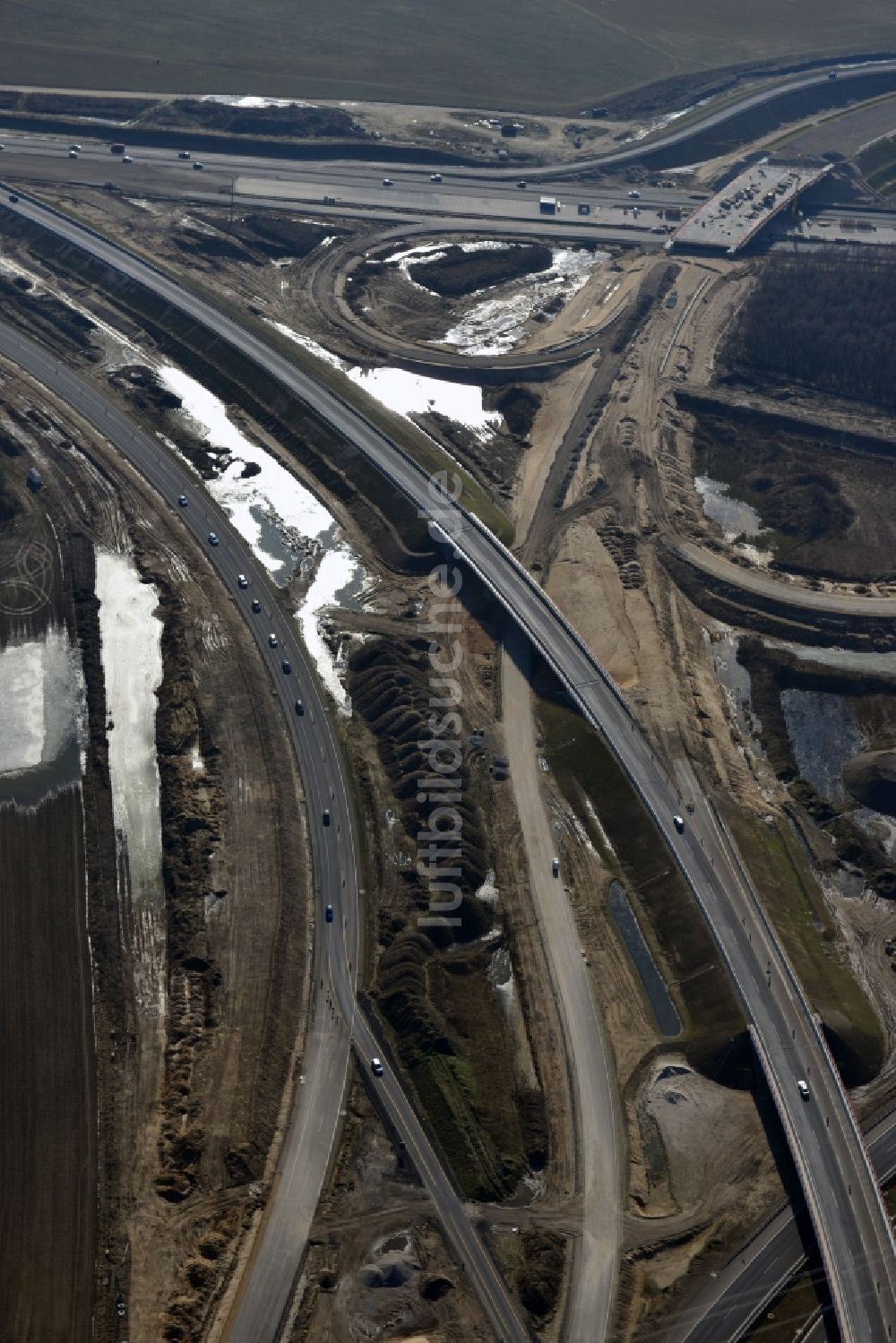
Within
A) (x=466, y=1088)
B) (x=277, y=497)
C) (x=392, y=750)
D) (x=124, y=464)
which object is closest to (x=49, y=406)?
(x=124, y=464)

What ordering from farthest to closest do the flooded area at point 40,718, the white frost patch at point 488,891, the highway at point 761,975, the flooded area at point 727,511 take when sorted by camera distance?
the flooded area at point 727,511
the flooded area at point 40,718
the white frost patch at point 488,891
the highway at point 761,975

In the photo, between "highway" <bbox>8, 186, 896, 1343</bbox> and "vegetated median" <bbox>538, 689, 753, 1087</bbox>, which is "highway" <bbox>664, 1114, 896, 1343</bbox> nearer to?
"highway" <bbox>8, 186, 896, 1343</bbox>

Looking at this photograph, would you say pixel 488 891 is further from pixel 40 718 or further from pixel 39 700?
pixel 39 700

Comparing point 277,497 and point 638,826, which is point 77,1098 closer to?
point 638,826

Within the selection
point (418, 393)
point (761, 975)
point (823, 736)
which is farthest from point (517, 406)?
point (761, 975)

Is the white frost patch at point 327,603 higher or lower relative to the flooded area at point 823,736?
higher

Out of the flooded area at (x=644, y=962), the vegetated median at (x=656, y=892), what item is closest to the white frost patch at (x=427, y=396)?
the vegetated median at (x=656, y=892)

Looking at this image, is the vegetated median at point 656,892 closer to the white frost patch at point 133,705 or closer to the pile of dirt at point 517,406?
the white frost patch at point 133,705
